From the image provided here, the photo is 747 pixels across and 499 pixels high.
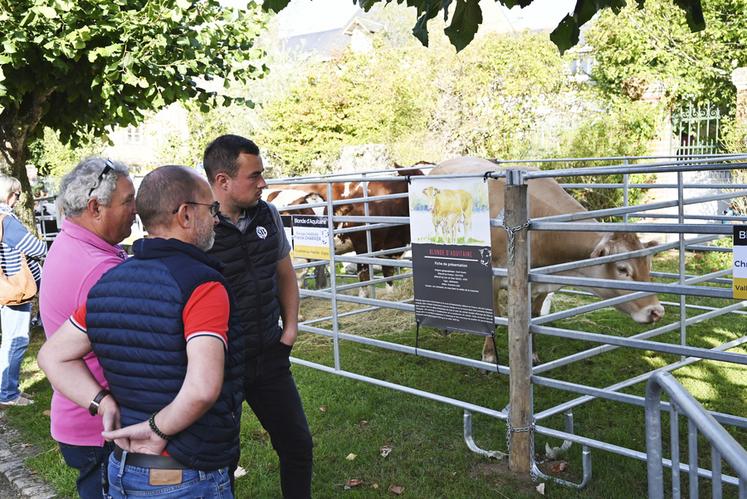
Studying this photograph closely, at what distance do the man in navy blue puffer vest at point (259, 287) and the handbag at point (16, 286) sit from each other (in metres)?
3.56

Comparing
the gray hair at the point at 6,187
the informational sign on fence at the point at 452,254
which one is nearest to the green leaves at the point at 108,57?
the gray hair at the point at 6,187

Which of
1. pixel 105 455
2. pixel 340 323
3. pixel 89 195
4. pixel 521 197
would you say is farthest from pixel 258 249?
pixel 340 323

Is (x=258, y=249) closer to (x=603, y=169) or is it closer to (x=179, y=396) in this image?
(x=179, y=396)

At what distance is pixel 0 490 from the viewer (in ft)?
15.9

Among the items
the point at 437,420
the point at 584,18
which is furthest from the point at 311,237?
the point at 584,18

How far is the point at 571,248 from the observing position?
235 inches

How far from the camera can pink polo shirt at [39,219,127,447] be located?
271cm

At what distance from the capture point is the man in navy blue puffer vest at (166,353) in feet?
6.90

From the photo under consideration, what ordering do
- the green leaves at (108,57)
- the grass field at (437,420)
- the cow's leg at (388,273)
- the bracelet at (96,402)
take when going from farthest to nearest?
1. the cow's leg at (388,273)
2. the green leaves at (108,57)
3. the grass field at (437,420)
4. the bracelet at (96,402)

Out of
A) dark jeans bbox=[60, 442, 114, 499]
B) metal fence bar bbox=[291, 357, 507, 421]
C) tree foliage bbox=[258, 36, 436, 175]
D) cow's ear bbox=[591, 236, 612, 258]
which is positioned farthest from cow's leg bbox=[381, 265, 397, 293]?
tree foliage bbox=[258, 36, 436, 175]

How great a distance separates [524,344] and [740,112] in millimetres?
9210

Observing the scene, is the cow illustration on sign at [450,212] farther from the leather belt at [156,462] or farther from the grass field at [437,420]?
the leather belt at [156,462]

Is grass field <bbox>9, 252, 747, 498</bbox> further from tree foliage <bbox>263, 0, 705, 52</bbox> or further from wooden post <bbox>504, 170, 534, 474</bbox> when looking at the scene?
tree foliage <bbox>263, 0, 705, 52</bbox>

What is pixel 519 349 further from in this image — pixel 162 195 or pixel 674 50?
pixel 674 50
